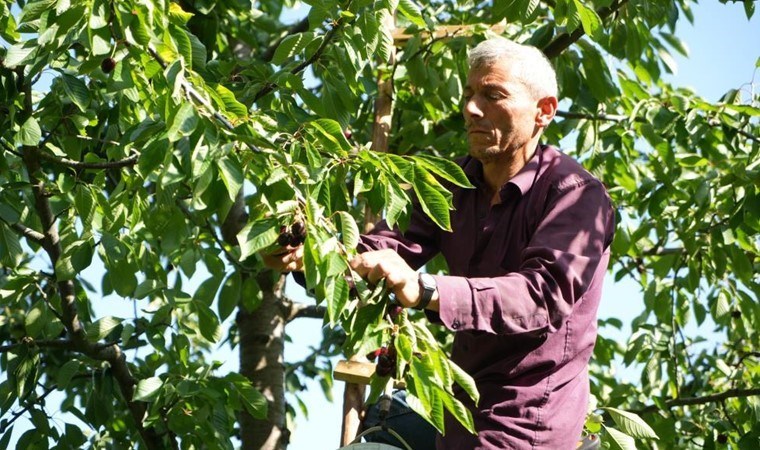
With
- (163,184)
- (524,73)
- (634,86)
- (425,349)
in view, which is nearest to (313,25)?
(524,73)

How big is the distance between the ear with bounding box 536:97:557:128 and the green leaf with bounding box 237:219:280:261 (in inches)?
38.6

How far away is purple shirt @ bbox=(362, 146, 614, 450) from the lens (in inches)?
111

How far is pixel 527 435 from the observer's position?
10.00ft

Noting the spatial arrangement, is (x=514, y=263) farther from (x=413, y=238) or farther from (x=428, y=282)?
(x=428, y=282)

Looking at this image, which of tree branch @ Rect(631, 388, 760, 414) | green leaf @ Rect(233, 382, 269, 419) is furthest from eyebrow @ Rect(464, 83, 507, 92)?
tree branch @ Rect(631, 388, 760, 414)

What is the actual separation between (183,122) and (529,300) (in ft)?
2.79

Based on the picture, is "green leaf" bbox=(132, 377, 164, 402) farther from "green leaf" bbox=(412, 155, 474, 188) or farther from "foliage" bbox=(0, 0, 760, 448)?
"green leaf" bbox=(412, 155, 474, 188)

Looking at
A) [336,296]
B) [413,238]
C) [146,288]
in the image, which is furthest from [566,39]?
[336,296]

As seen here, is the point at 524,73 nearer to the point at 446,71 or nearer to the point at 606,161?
the point at 446,71

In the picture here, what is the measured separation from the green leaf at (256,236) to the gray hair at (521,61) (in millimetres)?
942

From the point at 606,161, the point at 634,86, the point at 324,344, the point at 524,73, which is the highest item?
the point at 524,73

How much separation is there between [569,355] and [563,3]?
1.41m

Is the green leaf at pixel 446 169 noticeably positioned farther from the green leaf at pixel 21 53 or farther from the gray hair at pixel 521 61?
the green leaf at pixel 21 53

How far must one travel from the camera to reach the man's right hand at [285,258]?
9.99 feet
